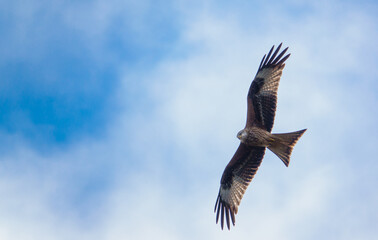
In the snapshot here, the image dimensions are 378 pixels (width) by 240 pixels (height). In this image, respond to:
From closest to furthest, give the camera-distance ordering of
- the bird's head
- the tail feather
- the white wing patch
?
the tail feather → the bird's head → the white wing patch

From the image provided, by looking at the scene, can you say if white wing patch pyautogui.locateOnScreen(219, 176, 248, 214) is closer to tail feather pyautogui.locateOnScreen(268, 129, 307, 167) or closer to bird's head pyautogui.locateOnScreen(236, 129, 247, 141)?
bird's head pyautogui.locateOnScreen(236, 129, 247, 141)

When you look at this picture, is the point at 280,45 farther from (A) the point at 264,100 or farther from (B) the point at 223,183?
(B) the point at 223,183

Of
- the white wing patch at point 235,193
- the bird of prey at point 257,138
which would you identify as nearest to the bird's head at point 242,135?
the bird of prey at point 257,138

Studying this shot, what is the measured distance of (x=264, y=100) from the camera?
35.9 ft

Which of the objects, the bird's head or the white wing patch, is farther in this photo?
the white wing patch

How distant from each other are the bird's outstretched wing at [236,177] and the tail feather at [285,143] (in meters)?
0.72

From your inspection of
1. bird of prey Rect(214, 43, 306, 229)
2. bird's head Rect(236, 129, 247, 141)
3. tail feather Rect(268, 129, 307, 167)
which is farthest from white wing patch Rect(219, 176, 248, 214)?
tail feather Rect(268, 129, 307, 167)

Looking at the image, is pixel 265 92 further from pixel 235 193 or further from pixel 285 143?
pixel 235 193

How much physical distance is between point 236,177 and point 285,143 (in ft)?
6.50

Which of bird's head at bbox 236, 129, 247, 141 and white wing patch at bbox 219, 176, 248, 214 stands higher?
bird's head at bbox 236, 129, 247, 141

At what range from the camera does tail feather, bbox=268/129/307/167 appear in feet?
34.2

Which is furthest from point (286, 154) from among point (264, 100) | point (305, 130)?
point (264, 100)

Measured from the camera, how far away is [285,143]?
10516 mm

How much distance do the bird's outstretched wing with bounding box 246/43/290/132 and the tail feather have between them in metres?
0.43
